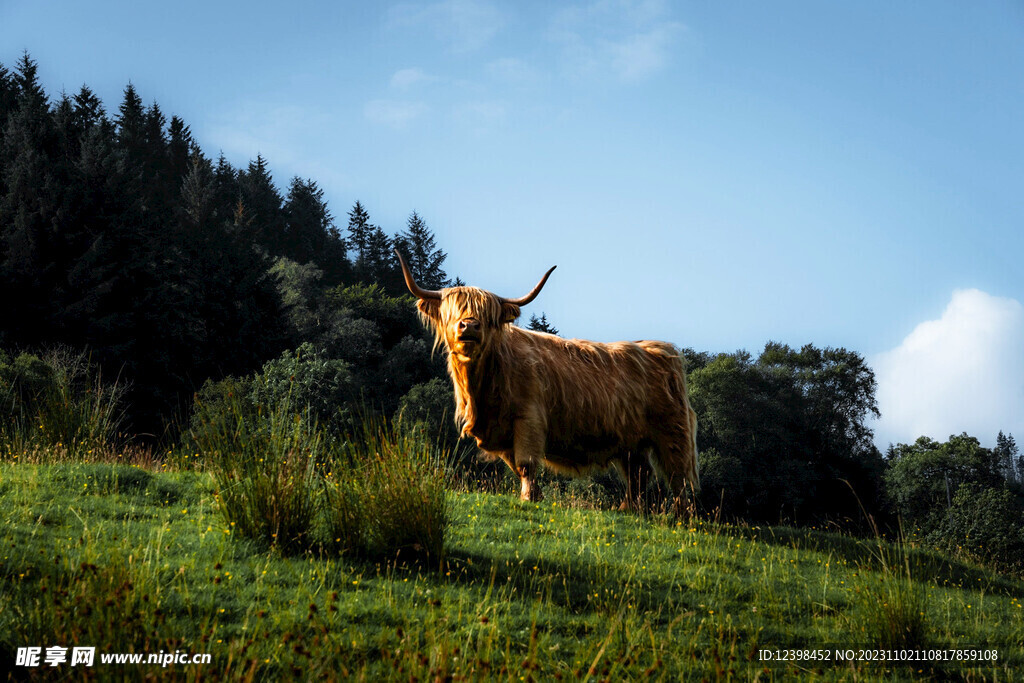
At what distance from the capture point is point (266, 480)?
5801 mm

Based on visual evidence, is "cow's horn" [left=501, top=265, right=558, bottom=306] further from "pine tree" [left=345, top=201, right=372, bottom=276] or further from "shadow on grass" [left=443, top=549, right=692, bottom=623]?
"pine tree" [left=345, top=201, right=372, bottom=276]

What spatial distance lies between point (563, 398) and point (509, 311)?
4.03 feet

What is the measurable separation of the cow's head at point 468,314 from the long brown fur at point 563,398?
0.04 feet

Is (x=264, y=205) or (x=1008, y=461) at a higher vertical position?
(x=264, y=205)

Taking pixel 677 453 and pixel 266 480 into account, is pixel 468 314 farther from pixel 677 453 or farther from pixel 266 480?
pixel 677 453

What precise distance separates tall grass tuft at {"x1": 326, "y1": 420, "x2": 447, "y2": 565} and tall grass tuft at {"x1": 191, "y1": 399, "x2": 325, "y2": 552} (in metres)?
0.23

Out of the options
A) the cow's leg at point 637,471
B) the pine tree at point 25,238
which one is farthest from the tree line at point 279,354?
the cow's leg at point 637,471

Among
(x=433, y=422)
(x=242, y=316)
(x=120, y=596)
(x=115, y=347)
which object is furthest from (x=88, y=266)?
(x=120, y=596)

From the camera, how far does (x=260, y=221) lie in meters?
64.8

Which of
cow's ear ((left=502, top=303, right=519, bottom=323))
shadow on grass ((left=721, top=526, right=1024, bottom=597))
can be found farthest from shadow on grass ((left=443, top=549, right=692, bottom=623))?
cow's ear ((left=502, top=303, right=519, bottom=323))

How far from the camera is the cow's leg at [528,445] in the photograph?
8.71 m

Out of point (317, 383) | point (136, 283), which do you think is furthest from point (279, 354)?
point (317, 383)

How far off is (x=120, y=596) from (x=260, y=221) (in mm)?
64146

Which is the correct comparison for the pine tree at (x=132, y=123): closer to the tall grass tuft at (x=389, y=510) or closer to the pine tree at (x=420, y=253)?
the pine tree at (x=420, y=253)
